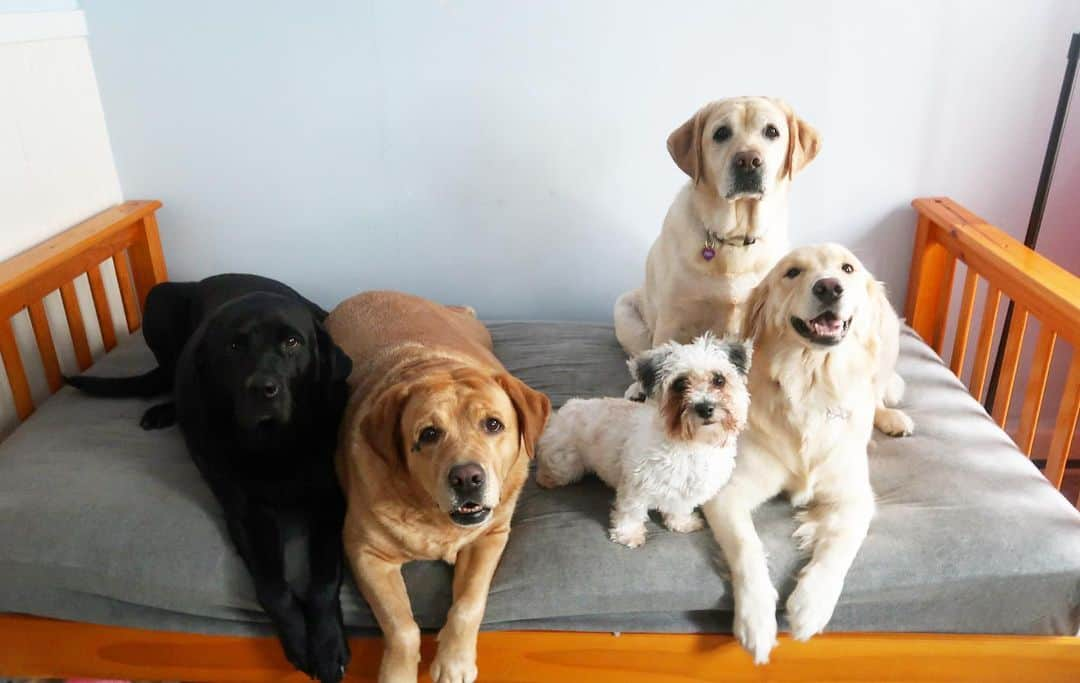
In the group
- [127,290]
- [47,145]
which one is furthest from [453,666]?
[47,145]

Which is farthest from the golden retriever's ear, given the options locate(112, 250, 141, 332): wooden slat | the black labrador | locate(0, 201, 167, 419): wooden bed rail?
locate(112, 250, 141, 332): wooden slat

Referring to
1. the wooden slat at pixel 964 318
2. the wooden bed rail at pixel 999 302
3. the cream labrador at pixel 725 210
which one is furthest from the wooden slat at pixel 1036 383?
the cream labrador at pixel 725 210

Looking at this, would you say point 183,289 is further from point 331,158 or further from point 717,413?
point 717,413

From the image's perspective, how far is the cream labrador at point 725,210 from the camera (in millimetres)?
1819

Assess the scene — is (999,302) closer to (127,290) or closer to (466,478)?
(466,478)

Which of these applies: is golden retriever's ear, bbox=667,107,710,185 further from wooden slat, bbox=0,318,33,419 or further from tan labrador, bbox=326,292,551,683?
wooden slat, bbox=0,318,33,419

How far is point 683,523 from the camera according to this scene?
5.30 ft

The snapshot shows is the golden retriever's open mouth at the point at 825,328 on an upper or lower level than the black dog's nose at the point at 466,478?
upper

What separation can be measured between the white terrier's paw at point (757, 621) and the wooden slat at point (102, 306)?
2049 mm

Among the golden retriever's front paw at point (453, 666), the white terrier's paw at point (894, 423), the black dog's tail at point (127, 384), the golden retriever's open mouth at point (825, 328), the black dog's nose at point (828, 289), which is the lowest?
the golden retriever's front paw at point (453, 666)

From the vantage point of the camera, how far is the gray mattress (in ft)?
4.90

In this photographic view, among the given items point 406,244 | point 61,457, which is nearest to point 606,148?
point 406,244

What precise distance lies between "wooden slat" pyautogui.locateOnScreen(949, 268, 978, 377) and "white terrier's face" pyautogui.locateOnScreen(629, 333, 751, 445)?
112 cm

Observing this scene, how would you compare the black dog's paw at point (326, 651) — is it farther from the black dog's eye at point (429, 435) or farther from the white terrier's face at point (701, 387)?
the white terrier's face at point (701, 387)
